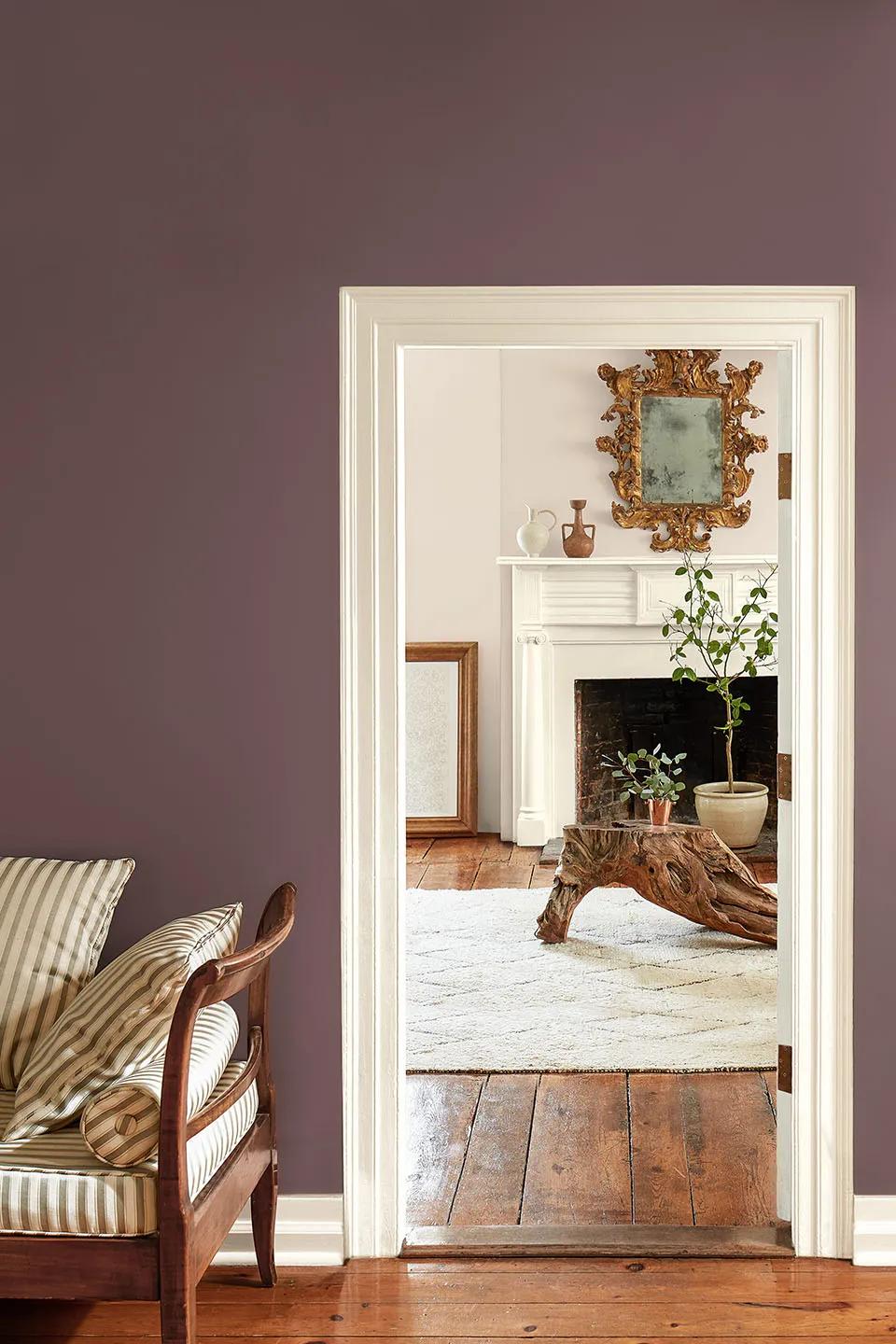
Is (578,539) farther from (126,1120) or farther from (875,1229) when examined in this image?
(126,1120)

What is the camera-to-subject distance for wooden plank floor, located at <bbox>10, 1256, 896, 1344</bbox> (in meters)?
2.49

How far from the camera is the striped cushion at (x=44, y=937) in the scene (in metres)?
2.51

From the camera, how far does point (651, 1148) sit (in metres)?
3.38

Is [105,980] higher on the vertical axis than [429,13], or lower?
lower

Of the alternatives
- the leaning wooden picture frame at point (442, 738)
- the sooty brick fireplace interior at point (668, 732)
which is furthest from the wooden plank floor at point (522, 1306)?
the sooty brick fireplace interior at point (668, 732)

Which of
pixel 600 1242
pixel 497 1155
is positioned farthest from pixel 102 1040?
pixel 497 1155

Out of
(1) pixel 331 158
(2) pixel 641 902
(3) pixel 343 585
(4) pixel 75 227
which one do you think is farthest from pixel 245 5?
(2) pixel 641 902

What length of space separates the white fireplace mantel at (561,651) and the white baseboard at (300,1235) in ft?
15.0

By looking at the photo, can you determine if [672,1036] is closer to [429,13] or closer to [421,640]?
[429,13]

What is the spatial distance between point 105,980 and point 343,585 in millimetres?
991

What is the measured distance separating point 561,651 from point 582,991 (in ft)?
9.80

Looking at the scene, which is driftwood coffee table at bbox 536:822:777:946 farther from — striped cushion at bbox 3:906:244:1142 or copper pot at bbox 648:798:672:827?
striped cushion at bbox 3:906:244:1142

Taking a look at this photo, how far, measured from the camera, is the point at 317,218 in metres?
2.76

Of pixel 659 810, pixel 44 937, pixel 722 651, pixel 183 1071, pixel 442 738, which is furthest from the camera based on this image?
pixel 442 738
